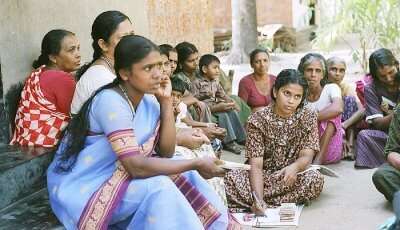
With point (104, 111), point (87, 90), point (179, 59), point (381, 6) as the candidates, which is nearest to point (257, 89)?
point (179, 59)

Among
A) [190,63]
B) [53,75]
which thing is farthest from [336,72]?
[53,75]

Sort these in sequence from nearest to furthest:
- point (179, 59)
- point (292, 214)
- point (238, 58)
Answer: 1. point (292, 214)
2. point (179, 59)
3. point (238, 58)

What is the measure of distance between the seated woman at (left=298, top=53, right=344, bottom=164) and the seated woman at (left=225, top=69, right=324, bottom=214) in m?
1.05

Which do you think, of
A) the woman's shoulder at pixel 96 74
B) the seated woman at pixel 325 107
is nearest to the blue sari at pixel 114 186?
the woman's shoulder at pixel 96 74

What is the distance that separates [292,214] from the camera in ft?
14.8

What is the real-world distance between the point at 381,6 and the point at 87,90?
8.04m

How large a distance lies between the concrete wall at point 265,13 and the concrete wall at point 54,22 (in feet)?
33.7

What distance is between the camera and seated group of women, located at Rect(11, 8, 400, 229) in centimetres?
308

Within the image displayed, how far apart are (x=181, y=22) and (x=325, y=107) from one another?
303cm

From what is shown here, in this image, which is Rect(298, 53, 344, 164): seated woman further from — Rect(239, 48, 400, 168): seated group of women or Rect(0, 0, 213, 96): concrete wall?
Rect(0, 0, 213, 96): concrete wall

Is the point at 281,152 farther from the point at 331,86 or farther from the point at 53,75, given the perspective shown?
the point at 53,75

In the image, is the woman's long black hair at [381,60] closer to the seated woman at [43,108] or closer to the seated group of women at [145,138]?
the seated group of women at [145,138]

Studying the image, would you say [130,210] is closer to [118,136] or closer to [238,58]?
[118,136]

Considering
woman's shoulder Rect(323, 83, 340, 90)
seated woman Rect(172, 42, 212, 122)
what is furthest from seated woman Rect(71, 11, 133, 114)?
woman's shoulder Rect(323, 83, 340, 90)
